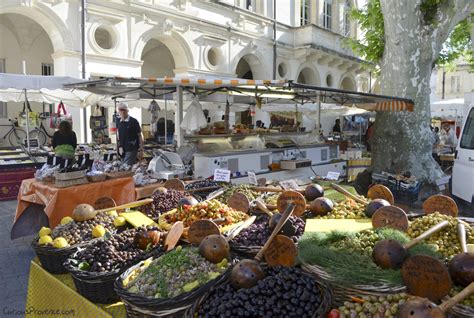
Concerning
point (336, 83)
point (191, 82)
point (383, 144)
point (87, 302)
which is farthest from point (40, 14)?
point (336, 83)

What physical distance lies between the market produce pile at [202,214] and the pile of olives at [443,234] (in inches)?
54.7

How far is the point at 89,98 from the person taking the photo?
12.0 meters

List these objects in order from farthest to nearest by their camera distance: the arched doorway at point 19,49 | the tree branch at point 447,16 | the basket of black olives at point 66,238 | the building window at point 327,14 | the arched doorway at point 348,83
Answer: the arched doorway at point 348,83 → the building window at point 327,14 → the arched doorway at point 19,49 → the tree branch at point 447,16 → the basket of black olives at point 66,238

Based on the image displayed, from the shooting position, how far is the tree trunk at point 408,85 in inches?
381

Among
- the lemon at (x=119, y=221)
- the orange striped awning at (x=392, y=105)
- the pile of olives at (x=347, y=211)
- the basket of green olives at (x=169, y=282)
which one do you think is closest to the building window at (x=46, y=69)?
the orange striped awning at (x=392, y=105)

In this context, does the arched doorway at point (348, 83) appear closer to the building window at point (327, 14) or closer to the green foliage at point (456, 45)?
the building window at point (327, 14)

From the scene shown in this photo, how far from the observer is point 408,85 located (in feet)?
32.4

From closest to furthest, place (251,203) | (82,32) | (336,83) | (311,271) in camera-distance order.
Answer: (311,271) < (251,203) < (82,32) < (336,83)

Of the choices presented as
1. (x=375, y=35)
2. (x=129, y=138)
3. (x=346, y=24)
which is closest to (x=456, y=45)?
(x=375, y=35)

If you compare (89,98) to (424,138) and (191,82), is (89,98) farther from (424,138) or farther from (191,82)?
(424,138)

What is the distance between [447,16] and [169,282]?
9.90 meters

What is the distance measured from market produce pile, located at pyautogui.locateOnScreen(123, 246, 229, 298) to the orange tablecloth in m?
2.68

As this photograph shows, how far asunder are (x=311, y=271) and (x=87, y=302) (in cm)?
144

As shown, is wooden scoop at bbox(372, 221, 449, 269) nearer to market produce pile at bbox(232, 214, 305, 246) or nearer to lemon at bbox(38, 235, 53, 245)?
market produce pile at bbox(232, 214, 305, 246)
